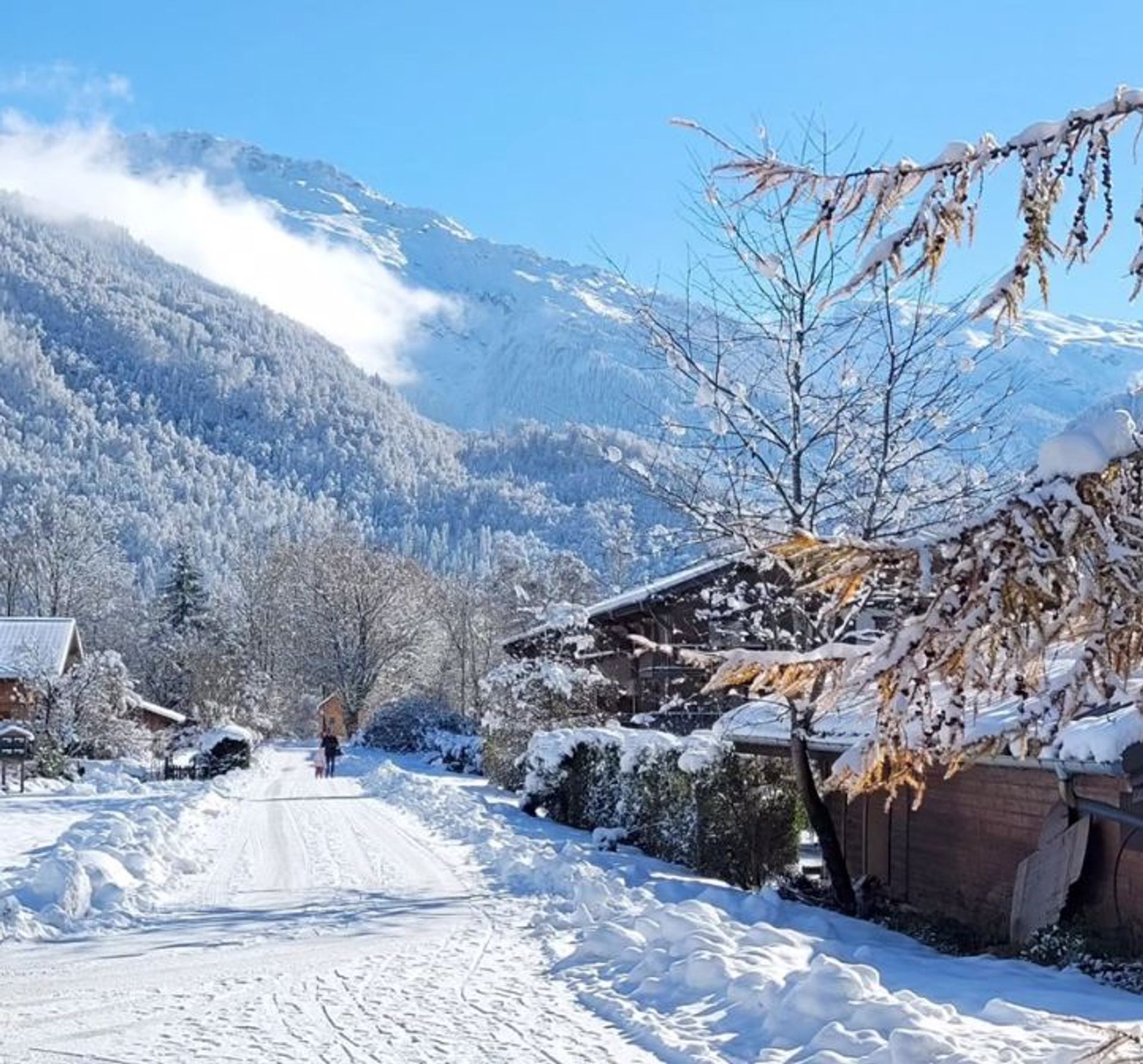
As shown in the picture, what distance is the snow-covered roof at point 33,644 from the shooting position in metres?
46.4

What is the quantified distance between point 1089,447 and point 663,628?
24.4m

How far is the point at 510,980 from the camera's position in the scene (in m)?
10.3

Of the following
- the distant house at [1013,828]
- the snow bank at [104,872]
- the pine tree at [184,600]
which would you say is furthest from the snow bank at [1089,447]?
the pine tree at [184,600]

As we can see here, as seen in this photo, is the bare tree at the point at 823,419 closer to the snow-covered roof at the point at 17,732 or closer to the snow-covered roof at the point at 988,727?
the snow-covered roof at the point at 988,727

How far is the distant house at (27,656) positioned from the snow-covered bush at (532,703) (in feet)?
58.9

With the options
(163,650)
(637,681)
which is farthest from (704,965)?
(163,650)

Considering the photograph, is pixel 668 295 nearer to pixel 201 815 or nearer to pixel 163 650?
pixel 201 815

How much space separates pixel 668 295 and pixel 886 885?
8.17 meters

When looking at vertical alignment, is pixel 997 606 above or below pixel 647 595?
below

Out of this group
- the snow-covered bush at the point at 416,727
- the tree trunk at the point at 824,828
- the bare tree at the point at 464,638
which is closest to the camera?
the tree trunk at the point at 824,828

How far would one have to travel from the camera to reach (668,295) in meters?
17.1

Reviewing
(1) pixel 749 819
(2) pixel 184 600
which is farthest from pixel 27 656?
(1) pixel 749 819

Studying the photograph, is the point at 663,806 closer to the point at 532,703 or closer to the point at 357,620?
the point at 532,703

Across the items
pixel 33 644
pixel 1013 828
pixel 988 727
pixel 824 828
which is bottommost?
pixel 824 828
